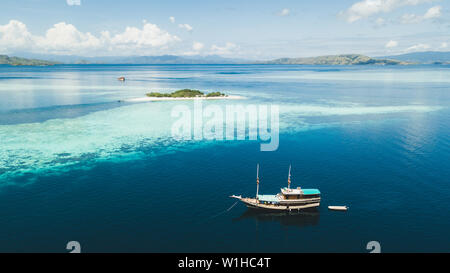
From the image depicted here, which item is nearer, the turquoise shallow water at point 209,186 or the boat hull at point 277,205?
the turquoise shallow water at point 209,186

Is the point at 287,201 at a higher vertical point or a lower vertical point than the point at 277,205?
higher

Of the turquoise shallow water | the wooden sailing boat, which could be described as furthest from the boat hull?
the turquoise shallow water

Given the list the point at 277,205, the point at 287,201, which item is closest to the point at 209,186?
the point at 277,205

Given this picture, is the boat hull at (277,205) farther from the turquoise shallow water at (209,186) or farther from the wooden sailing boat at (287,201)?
the turquoise shallow water at (209,186)

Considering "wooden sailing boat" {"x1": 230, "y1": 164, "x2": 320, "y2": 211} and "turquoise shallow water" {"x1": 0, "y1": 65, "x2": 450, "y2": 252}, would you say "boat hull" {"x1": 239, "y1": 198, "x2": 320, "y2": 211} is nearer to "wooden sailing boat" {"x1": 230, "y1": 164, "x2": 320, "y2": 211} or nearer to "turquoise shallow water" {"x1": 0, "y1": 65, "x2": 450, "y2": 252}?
"wooden sailing boat" {"x1": 230, "y1": 164, "x2": 320, "y2": 211}

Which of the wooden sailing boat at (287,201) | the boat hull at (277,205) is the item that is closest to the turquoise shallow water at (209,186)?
the boat hull at (277,205)

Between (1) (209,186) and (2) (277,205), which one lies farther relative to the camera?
(1) (209,186)

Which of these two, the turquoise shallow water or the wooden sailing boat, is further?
the wooden sailing boat

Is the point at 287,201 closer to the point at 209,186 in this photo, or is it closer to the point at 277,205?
the point at 277,205

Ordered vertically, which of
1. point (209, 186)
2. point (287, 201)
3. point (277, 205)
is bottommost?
point (277, 205)

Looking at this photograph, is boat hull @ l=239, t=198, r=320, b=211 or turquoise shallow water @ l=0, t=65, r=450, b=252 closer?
turquoise shallow water @ l=0, t=65, r=450, b=252
